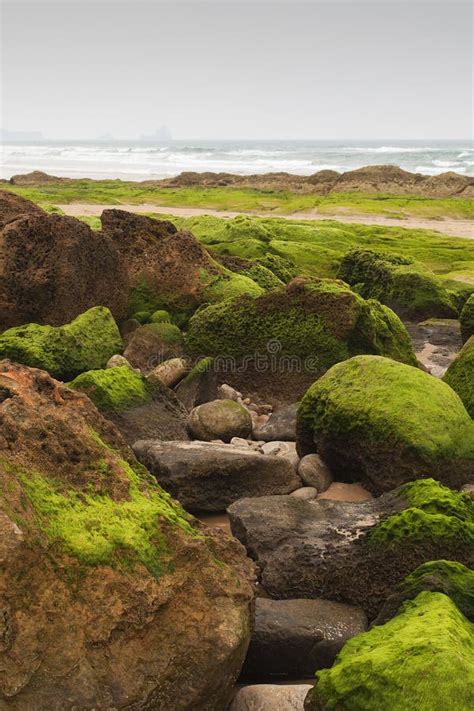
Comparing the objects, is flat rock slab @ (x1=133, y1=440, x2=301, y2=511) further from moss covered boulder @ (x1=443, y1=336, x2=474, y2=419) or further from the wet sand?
the wet sand

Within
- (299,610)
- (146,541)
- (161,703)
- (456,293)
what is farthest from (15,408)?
(456,293)

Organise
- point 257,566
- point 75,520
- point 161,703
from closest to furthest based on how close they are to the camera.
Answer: point 161,703
point 75,520
point 257,566

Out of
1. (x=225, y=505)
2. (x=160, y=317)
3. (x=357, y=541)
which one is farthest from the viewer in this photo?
(x=160, y=317)

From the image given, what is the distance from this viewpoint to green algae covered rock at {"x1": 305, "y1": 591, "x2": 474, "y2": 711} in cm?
297

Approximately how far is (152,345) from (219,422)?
2.25m

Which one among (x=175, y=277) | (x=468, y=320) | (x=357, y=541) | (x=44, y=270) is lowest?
(x=357, y=541)

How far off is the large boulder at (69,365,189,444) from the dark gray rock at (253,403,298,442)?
0.77m

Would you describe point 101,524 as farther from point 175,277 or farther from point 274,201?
point 274,201

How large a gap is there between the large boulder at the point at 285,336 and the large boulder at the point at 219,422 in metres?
1.34

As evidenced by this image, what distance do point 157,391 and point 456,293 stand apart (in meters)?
9.18

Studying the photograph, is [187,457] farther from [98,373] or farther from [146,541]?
[146,541]

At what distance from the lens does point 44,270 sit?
29.2 feet

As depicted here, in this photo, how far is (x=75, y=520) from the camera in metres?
3.48

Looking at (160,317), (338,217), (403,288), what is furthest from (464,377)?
(338,217)
